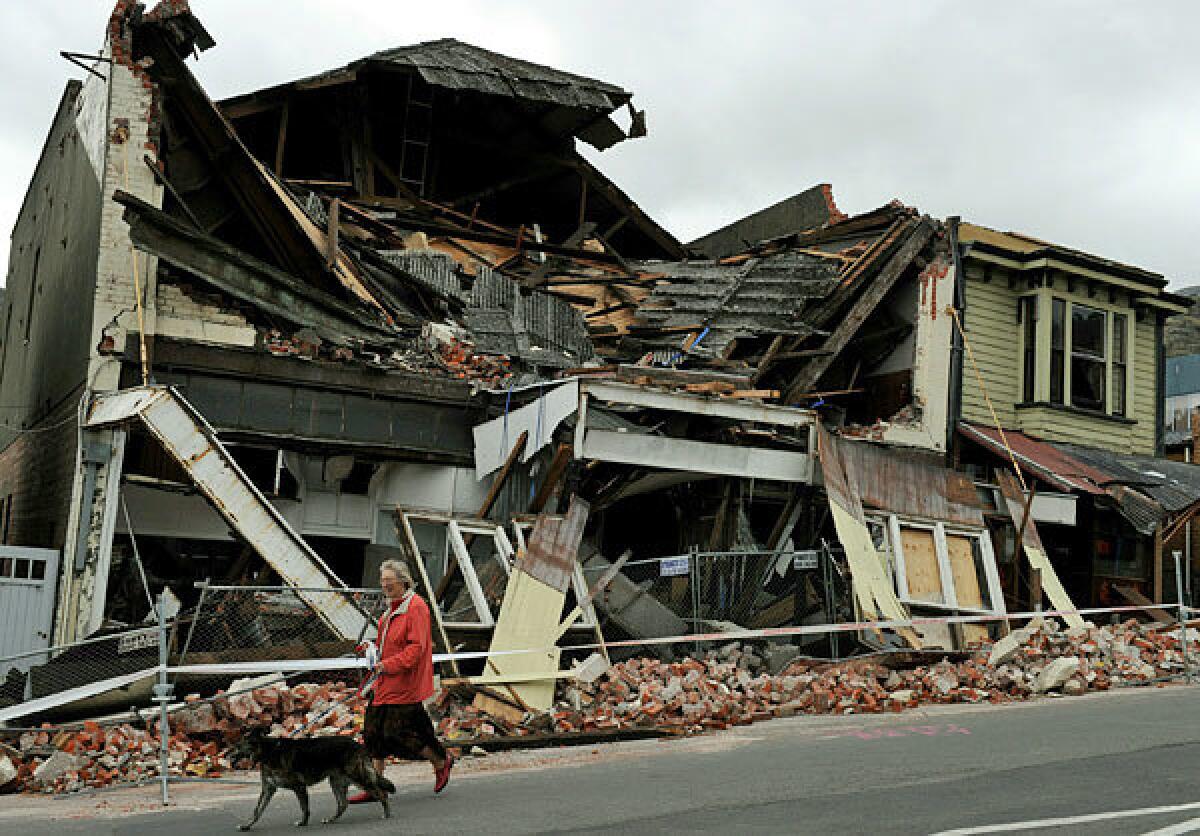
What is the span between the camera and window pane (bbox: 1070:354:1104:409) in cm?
2122

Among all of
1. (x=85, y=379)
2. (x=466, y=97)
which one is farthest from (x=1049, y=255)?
(x=85, y=379)

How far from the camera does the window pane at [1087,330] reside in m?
21.1

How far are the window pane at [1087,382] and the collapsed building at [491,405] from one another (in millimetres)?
78

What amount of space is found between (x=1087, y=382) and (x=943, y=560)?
281 inches

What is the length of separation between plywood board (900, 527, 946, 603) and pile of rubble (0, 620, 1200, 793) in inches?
63.0

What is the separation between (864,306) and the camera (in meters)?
18.5

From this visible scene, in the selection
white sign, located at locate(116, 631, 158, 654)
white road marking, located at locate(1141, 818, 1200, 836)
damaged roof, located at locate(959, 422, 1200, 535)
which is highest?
damaged roof, located at locate(959, 422, 1200, 535)

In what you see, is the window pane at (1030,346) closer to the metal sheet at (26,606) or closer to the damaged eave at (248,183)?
the damaged eave at (248,183)

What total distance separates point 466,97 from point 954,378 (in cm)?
1134

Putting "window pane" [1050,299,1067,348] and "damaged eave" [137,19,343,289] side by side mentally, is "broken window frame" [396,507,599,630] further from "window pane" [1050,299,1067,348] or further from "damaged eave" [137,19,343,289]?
"window pane" [1050,299,1067,348]

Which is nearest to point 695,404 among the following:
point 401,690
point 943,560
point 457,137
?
point 943,560

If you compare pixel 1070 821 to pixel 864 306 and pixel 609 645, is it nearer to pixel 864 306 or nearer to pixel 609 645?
pixel 609 645

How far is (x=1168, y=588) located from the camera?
21.5m

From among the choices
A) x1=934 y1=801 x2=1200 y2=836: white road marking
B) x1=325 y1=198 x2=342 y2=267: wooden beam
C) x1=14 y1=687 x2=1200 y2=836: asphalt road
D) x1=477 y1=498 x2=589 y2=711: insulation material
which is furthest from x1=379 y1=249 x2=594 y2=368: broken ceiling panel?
x1=934 y1=801 x2=1200 y2=836: white road marking
